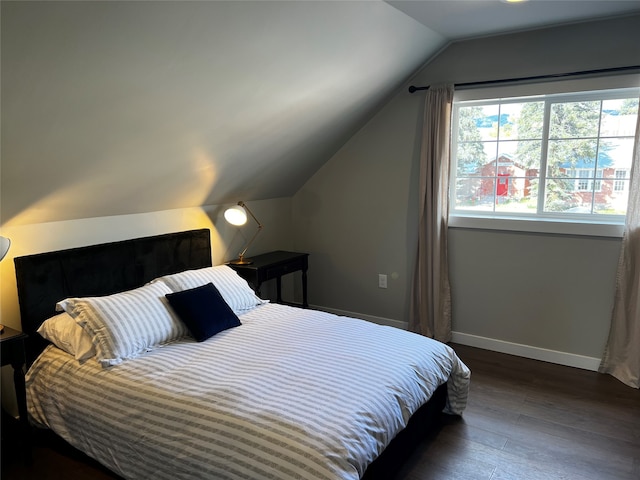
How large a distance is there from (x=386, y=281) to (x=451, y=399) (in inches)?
60.8

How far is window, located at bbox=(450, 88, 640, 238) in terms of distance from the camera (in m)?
3.18

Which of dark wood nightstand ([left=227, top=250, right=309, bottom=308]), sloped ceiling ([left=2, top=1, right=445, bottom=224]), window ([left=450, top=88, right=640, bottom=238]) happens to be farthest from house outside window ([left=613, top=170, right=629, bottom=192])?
dark wood nightstand ([left=227, top=250, right=309, bottom=308])

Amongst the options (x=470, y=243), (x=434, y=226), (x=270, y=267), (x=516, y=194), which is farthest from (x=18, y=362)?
(x=516, y=194)

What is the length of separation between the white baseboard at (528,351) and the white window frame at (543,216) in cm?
86

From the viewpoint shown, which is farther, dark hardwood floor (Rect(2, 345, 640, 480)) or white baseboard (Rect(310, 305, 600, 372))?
white baseboard (Rect(310, 305, 600, 372))

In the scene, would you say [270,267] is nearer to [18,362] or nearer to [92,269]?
[92,269]

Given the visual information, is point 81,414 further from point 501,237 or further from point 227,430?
point 501,237

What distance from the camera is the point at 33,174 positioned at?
2.22m

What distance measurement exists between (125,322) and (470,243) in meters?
2.49

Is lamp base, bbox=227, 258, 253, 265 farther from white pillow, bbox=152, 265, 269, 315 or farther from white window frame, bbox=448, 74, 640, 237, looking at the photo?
white window frame, bbox=448, 74, 640, 237

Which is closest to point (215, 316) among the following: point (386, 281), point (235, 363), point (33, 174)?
point (235, 363)

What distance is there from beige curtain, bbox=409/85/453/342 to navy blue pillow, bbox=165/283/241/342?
165 cm

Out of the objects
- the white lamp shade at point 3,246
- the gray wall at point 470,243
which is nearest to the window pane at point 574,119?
the gray wall at point 470,243

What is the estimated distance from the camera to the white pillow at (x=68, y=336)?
7.84 feet
